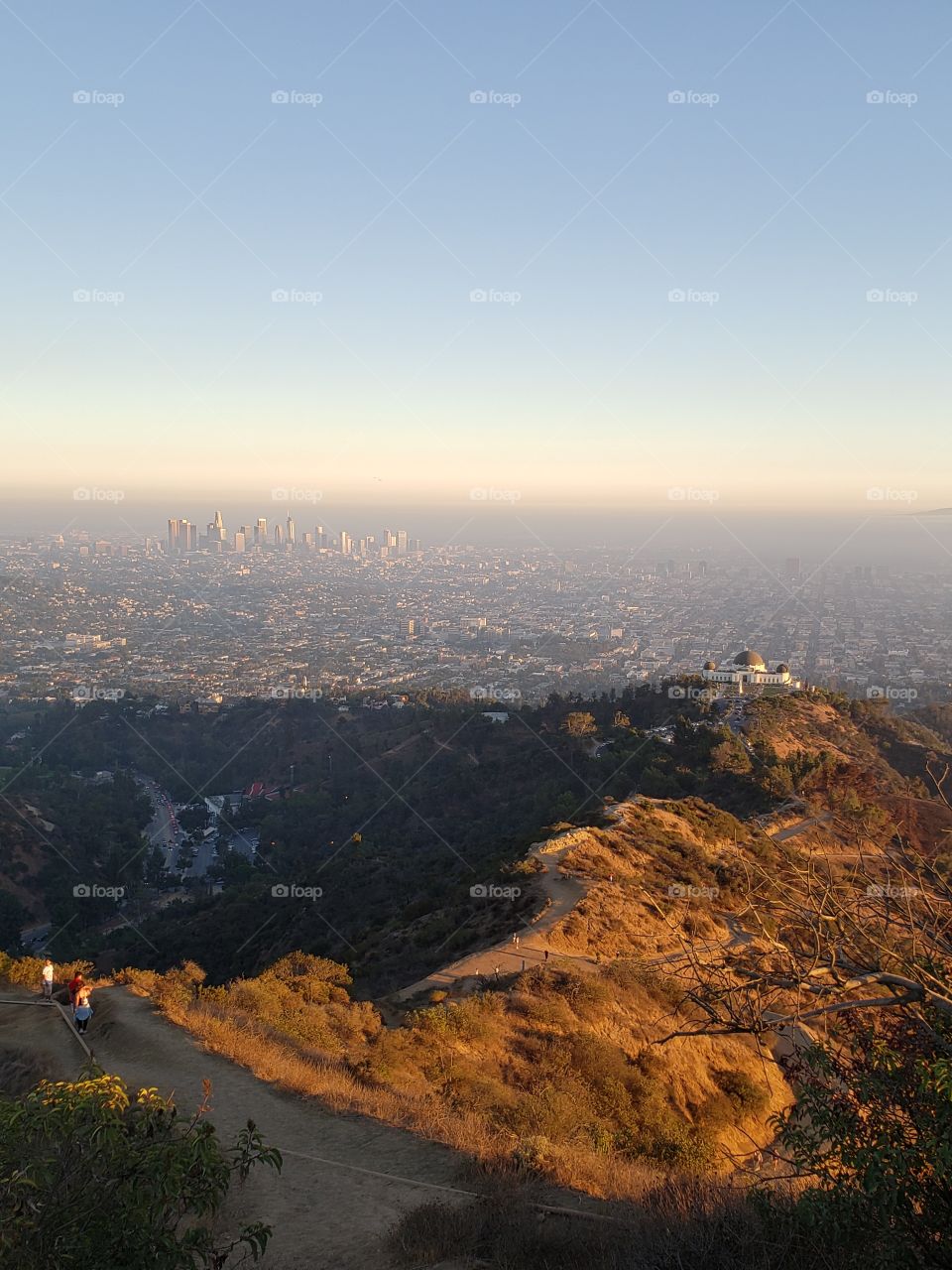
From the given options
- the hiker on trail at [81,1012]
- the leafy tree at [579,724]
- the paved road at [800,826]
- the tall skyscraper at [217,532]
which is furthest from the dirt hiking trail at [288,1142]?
the tall skyscraper at [217,532]

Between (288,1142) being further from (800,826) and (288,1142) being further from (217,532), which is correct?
(217,532)

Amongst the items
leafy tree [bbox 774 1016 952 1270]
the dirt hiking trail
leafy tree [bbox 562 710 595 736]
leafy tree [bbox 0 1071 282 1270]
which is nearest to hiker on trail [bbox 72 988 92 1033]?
the dirt hiking trail

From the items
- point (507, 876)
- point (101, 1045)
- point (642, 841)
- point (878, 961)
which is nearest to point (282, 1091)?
point (101, 1045)

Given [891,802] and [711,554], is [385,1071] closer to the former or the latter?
[891,802]

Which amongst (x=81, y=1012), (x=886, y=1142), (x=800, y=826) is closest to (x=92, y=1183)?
(x=886, y=1142)

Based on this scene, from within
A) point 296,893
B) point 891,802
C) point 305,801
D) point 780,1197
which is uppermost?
point 780,1197

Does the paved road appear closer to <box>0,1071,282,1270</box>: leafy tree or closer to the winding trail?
the winding trail
